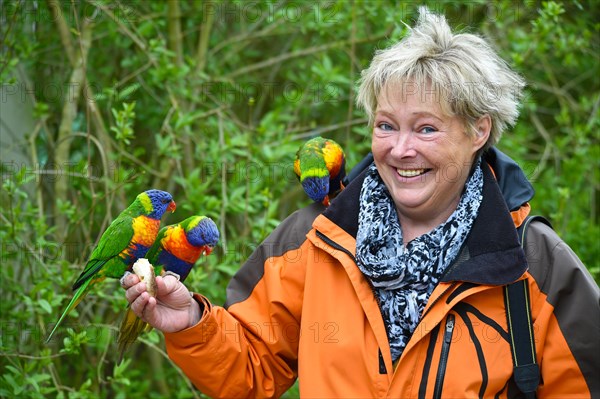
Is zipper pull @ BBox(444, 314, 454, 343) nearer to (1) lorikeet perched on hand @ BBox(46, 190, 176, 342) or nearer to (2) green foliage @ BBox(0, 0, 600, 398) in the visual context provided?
(1) lorikeet perched on hand @ BBox(46, 190, 176, 342)

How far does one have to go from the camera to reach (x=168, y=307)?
6.27ft

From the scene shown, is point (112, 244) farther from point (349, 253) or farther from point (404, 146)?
point (404, 146)

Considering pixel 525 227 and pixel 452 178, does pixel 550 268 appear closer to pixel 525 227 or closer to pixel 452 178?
pixel 525 227

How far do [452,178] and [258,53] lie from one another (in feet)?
8.33

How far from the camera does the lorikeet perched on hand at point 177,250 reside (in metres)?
1.95

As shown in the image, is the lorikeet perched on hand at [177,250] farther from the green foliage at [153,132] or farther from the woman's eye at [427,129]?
the green foliage at [153,132]

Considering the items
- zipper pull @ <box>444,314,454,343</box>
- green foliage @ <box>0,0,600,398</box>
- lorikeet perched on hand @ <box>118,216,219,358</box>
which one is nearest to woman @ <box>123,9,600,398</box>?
zipper pull @ <box>444,314,454,343</box>

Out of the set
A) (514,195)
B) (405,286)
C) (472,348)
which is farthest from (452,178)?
(472,348)

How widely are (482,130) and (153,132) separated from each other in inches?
90.9

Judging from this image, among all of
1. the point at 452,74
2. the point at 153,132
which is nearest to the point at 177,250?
the point at 452,74

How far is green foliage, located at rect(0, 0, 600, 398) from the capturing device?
301 centimetres

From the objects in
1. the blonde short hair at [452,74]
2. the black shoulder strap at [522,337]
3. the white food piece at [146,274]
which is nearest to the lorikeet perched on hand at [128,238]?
the white food piece at [146,274]

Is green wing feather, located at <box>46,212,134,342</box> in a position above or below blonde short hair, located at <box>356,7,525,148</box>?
below

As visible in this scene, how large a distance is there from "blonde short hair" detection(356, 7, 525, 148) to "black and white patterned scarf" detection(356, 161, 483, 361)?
233 mm
